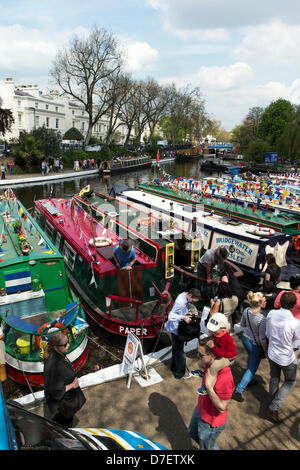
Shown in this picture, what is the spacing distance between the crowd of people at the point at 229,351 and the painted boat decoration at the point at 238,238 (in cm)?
336

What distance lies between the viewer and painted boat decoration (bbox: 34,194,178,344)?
707cm

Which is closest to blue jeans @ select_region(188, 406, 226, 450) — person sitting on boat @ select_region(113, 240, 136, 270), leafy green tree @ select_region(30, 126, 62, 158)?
person sitting on boat @ select_region(113, 240, 136, 270)

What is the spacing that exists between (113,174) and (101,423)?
41.0 metres

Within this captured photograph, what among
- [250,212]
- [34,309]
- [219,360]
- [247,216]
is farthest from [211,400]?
[250,212]

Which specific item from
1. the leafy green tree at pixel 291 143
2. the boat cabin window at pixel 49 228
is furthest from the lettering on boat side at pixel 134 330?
the leafy green tree at pixel 291 143

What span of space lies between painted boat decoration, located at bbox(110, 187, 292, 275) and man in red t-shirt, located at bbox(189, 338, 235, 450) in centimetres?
676

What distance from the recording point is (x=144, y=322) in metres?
6.96

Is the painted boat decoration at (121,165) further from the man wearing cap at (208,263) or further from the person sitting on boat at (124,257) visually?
the person sitting on boat at (124,257)

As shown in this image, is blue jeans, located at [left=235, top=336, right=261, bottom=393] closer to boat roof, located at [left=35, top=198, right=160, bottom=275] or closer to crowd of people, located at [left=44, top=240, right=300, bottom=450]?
crowd of people, located at [left=44, top=240, right=300, bottom=450]

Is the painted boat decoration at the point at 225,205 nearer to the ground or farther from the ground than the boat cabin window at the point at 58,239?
farther from the ground

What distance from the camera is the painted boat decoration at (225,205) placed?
12.1 m

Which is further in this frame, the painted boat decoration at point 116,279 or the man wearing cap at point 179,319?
the painted boat decoration at point 116,279

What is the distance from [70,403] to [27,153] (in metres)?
35.6
